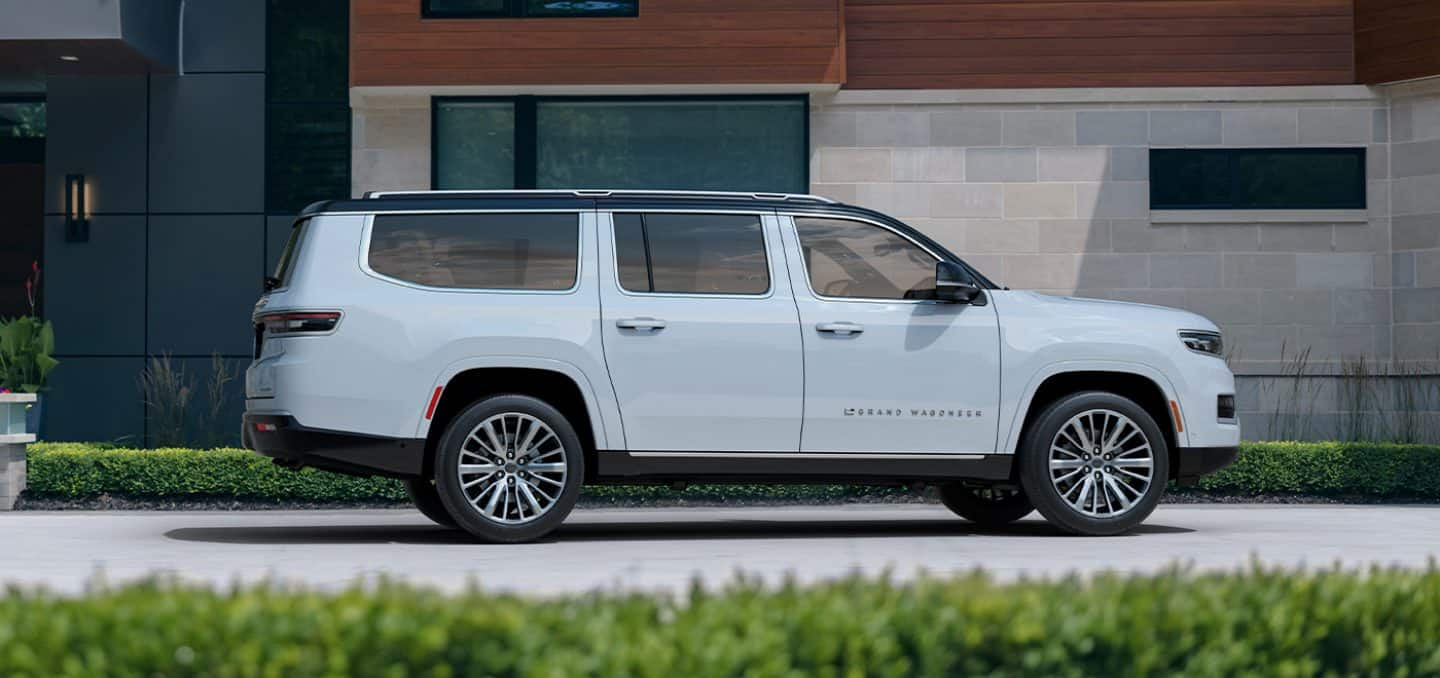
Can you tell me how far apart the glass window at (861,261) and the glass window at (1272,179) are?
826 cm

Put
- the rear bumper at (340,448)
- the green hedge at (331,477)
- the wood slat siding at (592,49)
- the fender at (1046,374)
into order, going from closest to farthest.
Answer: the rear bumper at (340,448), the fender at (1046,374), the green hedge at (331,477), the wood slat siding at (592,49)

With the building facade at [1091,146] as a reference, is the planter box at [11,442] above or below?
below

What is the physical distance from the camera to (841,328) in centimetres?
998

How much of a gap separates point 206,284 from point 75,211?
1693 mm

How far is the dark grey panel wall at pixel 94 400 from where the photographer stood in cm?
1850

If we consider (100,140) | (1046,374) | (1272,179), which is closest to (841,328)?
(1046,374)

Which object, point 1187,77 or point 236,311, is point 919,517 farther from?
point 236,311

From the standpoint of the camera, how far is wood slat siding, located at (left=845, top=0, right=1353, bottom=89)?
58.7 feet

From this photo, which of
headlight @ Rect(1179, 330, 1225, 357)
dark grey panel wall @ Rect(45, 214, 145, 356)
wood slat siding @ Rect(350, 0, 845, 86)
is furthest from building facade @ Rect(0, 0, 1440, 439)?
headlight @ Rect(1179, 330, 1225, 357)

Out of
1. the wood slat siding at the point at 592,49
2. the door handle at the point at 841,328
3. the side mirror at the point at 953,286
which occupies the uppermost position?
the wood slat siding at the point at 592,49

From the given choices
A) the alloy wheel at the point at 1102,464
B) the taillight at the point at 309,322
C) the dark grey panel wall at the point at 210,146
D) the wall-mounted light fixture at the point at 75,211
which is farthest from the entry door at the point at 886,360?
the wall-mounted light fixture at the point at 75,211

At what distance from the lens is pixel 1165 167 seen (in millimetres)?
17891

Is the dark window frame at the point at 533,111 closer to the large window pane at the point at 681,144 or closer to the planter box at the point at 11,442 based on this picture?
the large window pane at the point at 681,144

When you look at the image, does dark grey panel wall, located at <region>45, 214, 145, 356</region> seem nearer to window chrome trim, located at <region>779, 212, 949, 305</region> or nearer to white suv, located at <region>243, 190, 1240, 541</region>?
white suv, located at <region>243, 190, 1240, 541</region>
